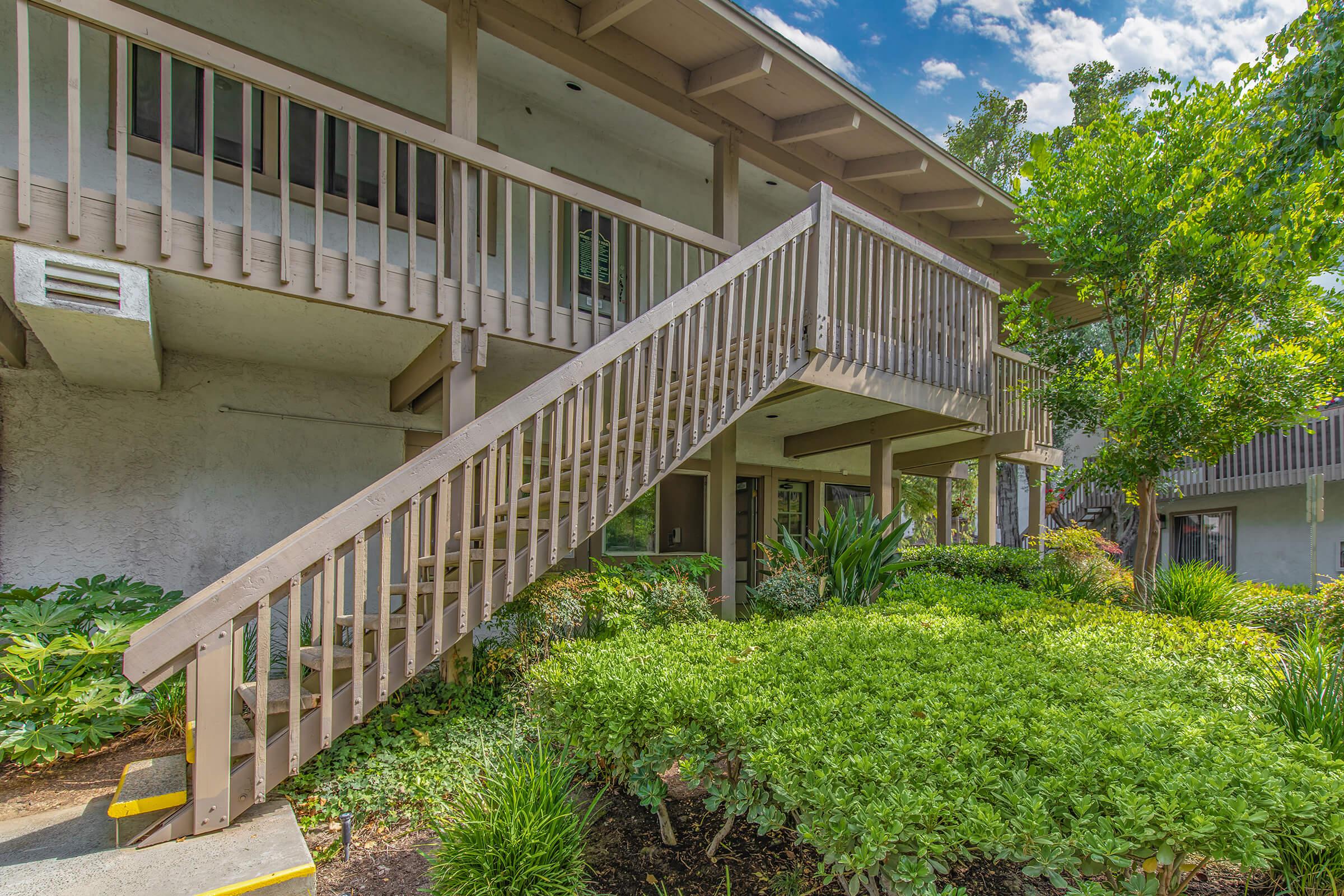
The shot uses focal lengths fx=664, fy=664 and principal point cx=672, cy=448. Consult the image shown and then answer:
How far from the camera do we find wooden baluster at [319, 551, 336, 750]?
3.00 meters

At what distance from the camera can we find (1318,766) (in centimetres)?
238

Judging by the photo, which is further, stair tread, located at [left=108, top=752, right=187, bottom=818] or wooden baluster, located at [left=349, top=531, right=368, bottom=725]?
wooden baluster, located at [left=349, top=531, right=368, bottom=725]

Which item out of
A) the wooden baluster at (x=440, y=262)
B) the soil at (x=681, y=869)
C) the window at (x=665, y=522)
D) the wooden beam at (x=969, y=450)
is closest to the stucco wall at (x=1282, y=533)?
the wooden beam at (x=969, y=450)

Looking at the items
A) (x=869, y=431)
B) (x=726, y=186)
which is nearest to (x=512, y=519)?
(x=726, y=186)

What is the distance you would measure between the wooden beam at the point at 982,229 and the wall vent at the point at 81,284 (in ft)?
30.9

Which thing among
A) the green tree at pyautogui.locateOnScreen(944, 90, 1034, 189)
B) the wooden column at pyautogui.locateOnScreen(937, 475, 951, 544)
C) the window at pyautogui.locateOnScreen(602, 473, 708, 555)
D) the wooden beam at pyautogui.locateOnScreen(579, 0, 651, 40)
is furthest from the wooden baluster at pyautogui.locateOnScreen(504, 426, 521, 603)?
the green tree at pyautogui.locateOnScreen(944, 90, 1034, 189)

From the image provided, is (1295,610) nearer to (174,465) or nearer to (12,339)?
(174,465)

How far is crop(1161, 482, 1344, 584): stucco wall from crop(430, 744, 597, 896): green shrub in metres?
16.9

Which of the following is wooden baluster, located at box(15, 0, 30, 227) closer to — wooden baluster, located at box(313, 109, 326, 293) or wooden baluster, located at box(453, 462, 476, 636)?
wooden baluster, located at box(313, 109, 326, 293)

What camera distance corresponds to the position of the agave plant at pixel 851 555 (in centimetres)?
604

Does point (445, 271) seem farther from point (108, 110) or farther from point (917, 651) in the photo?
point (917, 651)

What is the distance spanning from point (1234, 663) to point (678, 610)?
3.48 metres

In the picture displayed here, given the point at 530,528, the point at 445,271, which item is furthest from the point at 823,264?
the point at 530,528

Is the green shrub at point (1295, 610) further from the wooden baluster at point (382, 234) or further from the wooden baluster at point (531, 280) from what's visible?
the wooden baluster at point (382, 234)
